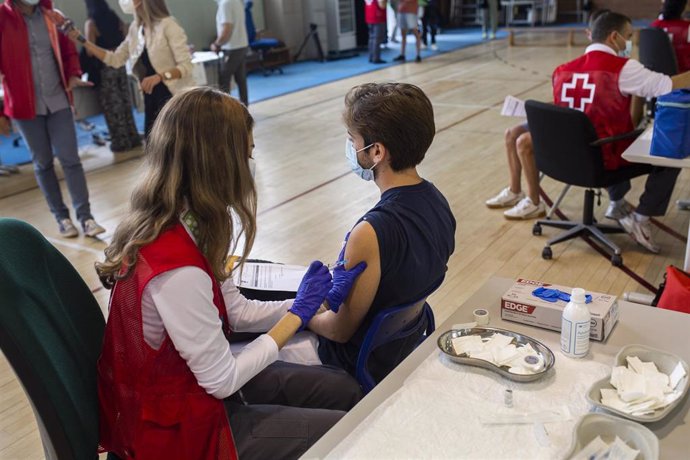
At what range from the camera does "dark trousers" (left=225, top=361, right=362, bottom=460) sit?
4.86 feet

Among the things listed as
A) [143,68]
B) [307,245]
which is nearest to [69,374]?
[307,245]

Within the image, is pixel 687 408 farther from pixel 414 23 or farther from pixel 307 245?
pixel 414 23

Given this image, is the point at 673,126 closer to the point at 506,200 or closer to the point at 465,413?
the point at 506,200

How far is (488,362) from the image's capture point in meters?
1.37

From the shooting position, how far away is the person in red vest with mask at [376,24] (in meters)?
11.3

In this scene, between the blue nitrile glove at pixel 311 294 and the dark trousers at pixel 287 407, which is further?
the blue nitrile glove at pixel 311 294

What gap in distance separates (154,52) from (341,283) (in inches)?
136

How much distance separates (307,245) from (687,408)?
2901 mm

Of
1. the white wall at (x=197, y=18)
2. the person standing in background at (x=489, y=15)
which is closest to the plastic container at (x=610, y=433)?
the white wall at (x=197, y=18)

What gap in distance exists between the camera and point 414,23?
11797mm

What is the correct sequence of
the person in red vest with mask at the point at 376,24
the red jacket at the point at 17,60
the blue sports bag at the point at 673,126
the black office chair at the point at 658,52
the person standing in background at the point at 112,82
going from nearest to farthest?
the blue sports bag at the point at 673,126, the red jacket at the point at 17,60, the black office chair at the point at 658,52, the person standing in background at the point at 112,82, the person in red vest with mask at the point at 376,24

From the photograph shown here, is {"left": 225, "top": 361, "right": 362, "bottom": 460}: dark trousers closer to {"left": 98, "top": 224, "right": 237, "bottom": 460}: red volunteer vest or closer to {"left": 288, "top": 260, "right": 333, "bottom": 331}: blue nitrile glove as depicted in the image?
{"left": 98, "top": 224, "right": 237, "bottom": 460}: red volunteer vest

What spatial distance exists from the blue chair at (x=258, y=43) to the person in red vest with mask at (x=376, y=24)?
1674 millimetres

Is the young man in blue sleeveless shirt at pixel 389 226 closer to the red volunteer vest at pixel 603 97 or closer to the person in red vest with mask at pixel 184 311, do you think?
the person in red vest with mask at pixel 184 311
